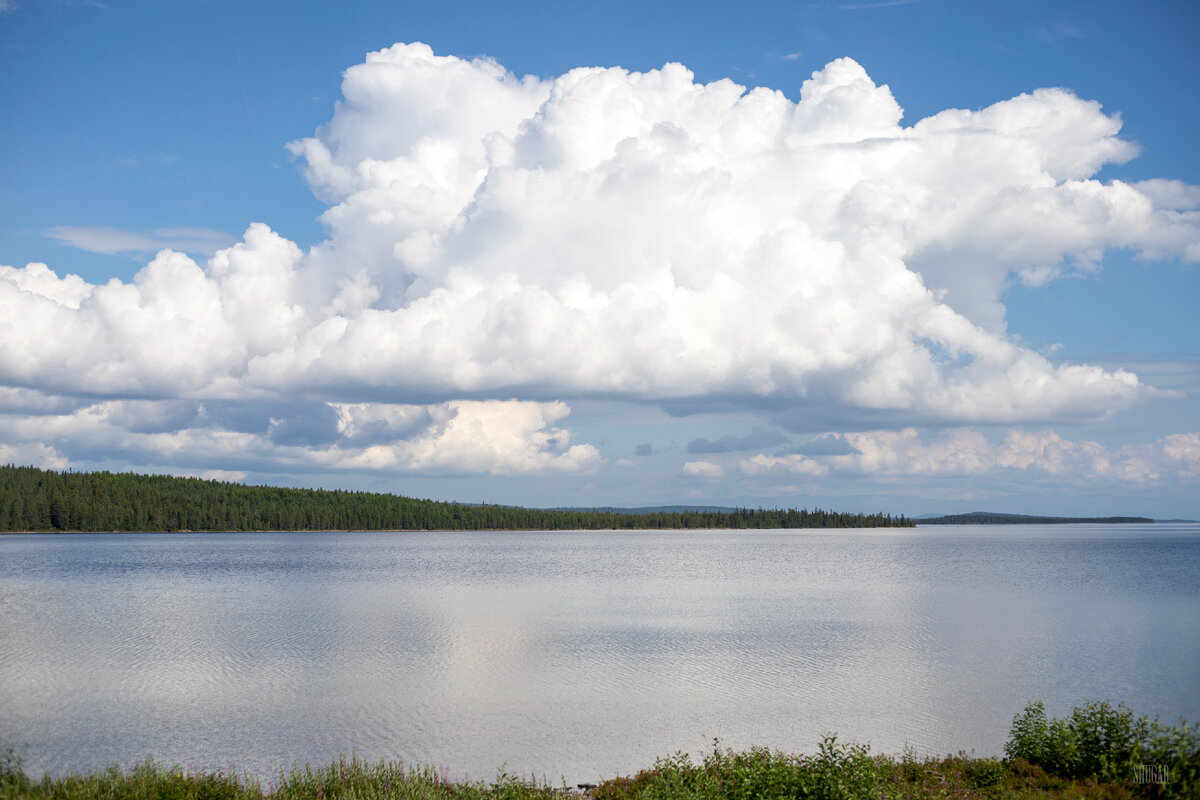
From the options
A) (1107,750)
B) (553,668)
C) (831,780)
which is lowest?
(553,668)

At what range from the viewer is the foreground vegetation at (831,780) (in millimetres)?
A: 16844

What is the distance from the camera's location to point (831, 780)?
16.4 m

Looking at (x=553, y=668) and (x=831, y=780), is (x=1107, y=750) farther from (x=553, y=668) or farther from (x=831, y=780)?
(x=553, y=668)

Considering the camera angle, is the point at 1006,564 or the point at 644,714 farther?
the point at 1006,564

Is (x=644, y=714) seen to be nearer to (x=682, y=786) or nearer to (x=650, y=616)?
(x=682, y=786)

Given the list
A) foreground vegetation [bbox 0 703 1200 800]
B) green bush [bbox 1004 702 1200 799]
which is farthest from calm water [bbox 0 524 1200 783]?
green bush [bbox 1004 702 1200 799]

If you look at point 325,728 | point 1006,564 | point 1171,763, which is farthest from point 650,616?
point 1006,564

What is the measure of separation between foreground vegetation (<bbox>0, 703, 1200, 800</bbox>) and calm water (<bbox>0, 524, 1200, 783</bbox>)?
415 cm

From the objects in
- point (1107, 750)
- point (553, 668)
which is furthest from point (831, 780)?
point (553, 668)

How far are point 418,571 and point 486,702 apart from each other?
76679 mm

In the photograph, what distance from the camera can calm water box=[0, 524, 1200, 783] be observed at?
2642 centimetres

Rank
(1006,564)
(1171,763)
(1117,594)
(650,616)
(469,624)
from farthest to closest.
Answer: (1006,564) < (1117,594) < (650,616) < (469,624) < (1171,763)

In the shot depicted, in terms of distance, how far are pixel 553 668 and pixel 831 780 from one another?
74.3ft

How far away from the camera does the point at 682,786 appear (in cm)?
1705
